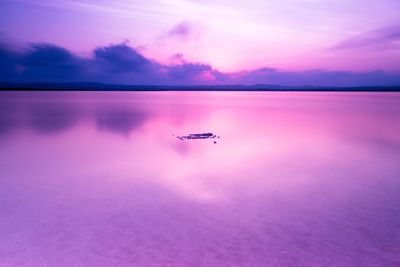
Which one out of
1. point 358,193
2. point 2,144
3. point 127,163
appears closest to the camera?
point 358,193

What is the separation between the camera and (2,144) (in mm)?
13039

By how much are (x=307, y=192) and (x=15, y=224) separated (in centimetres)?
539

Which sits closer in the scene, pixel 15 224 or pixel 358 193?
pixel 15 224

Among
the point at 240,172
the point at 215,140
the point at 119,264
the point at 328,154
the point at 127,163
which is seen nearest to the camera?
the point at 119,264

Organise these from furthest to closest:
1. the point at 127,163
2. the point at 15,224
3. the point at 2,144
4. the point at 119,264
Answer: the point at 2,144 < the point at 127,163 < the point at 15,224 < the point at 119,264

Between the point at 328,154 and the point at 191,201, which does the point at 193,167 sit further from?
the point at 328,154

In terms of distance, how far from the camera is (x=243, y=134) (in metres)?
16.8

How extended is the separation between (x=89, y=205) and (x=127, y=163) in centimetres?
360

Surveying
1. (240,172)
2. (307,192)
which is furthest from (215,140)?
(307,192)

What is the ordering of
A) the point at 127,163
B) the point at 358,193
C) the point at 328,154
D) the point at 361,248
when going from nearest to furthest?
the point at 361,248, the point at 358,193, the point at 127,163, the point at 328,154

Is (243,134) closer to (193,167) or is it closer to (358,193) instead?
(193,167)

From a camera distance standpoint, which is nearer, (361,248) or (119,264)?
(119,264)

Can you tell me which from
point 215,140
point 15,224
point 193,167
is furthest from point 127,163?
point 215,140

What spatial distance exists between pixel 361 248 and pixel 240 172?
4.48 meters
